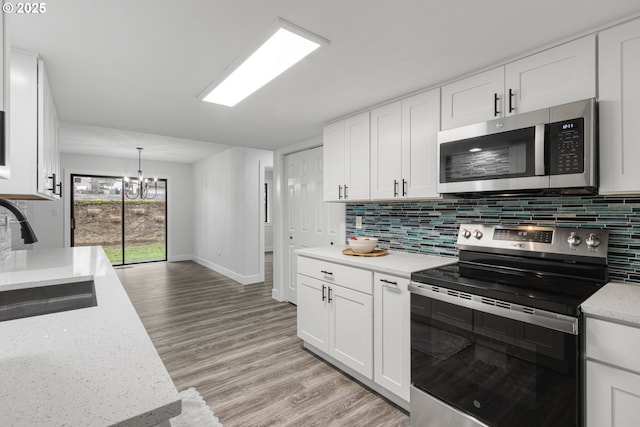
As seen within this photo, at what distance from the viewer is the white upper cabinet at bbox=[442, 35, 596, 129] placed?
1.57 metres

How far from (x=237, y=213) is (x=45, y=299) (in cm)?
393

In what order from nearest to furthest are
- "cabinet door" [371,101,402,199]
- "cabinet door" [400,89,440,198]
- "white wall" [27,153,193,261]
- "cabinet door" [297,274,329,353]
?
"cabinet door" [400,89,440,198]
"cabinet door" [371,101,402,199]
"cabinet door" [297,274,329,353]
"white wall" [27,153,193,261]

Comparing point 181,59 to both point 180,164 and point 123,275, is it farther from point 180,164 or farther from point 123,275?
point 180,164

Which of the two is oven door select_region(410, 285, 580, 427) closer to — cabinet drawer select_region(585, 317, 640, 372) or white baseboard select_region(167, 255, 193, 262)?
cabinet drawer select_region(585, 317, 640, 372)

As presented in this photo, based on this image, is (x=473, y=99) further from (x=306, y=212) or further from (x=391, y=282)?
(x=306, y=212)

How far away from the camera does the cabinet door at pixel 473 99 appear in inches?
74.2

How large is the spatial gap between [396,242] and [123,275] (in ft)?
18.3

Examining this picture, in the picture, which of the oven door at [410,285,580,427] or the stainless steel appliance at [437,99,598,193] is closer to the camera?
the oven door at [410,285,580,427]

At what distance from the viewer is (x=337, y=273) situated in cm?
249

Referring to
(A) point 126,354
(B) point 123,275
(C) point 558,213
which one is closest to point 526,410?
(C) point 558,213

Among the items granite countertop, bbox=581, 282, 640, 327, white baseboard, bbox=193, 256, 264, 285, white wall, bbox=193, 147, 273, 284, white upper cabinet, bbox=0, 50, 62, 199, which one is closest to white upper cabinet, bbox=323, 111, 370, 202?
granite countertop, bbox=581, 282, 640, 327

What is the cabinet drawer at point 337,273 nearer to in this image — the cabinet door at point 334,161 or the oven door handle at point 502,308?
the oven door handle at point 502,308

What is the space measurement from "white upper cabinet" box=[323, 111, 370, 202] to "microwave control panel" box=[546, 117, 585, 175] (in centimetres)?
131

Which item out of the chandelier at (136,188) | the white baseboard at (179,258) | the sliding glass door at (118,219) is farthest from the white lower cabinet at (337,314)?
the sliding glass door at (118,219)
